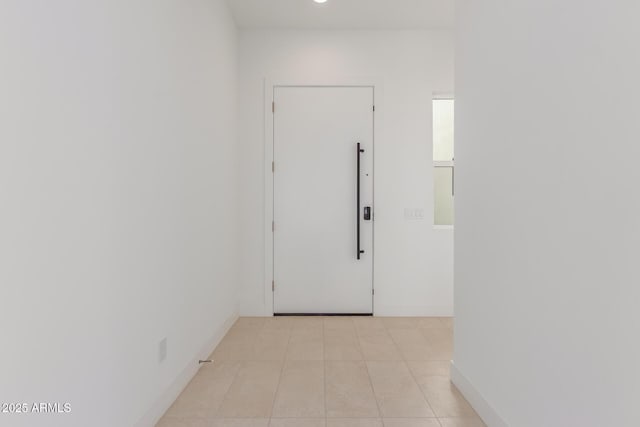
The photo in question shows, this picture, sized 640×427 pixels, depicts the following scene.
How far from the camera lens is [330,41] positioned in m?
3.80

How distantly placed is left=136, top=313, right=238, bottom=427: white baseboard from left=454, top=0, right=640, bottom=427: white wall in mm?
1669

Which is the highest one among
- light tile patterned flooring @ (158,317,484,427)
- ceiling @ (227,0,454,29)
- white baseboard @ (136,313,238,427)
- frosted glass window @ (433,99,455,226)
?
ceiling @ (227,0,454,29)

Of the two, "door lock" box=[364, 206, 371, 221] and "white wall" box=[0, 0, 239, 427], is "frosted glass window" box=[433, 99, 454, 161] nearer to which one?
"door lock" box=[364, 206, 371, 221]

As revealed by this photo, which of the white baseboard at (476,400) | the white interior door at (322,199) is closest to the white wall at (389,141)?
the white interior door at (322,199)

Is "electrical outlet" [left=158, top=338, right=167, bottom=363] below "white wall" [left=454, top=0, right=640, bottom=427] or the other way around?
below

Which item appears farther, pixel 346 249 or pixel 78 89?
pixel 346 249

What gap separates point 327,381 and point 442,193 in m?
2.40

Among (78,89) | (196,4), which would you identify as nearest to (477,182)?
(78,89)

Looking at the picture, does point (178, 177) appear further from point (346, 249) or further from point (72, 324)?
point (346, 249)

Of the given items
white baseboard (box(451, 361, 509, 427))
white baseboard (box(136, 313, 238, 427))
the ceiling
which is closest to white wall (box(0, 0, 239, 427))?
white baseboard (box(136, 313, 238, 427))

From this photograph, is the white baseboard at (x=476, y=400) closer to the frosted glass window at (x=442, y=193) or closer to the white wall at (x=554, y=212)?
the white wall at (x=554, y=212)

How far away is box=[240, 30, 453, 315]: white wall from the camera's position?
149 inches

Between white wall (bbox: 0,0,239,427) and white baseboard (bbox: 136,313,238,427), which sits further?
white baseboard (bbox: 136,313,238,427)

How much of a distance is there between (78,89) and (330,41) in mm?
2996
